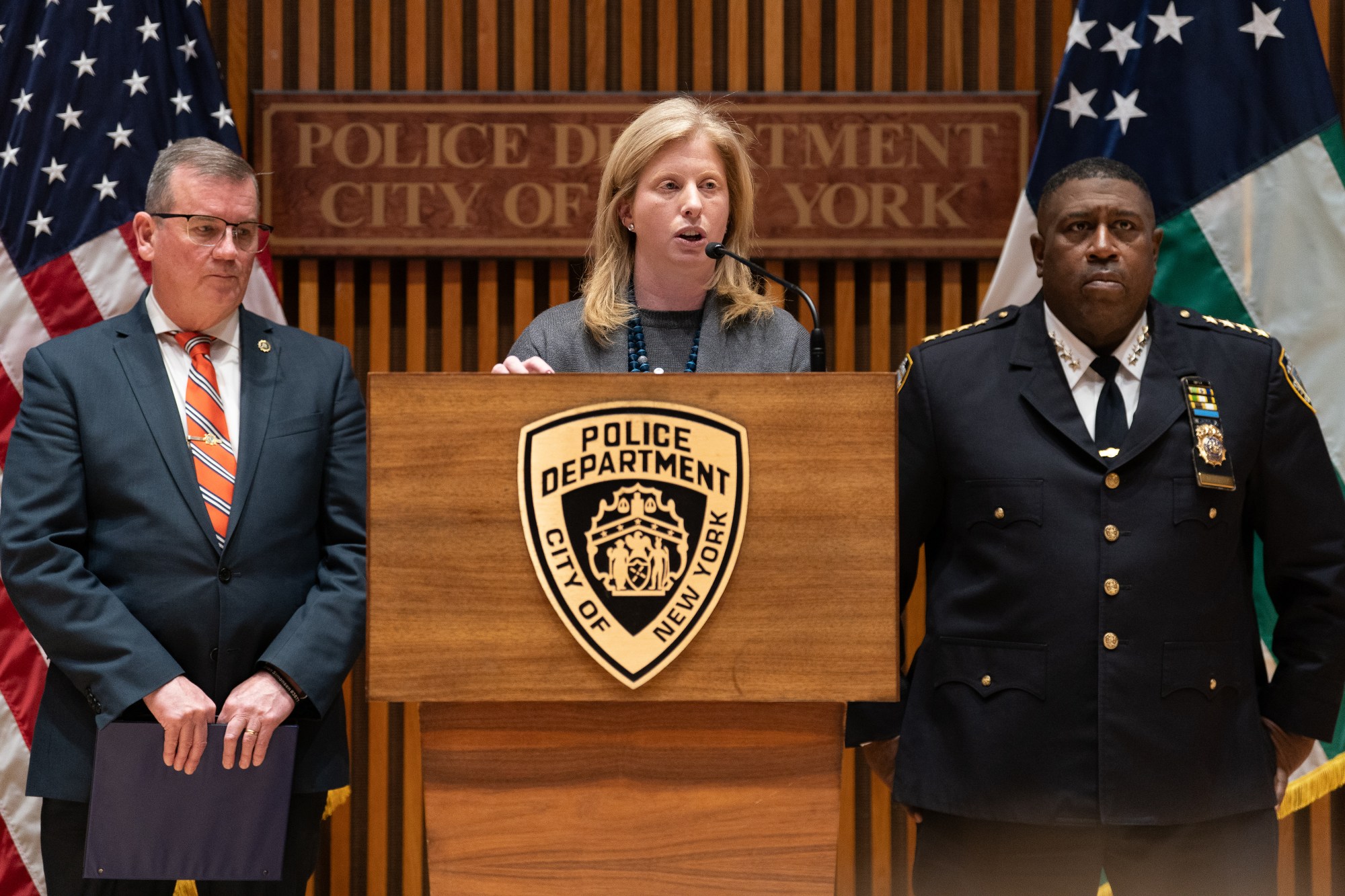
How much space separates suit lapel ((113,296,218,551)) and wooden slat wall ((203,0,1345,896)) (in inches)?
49.1

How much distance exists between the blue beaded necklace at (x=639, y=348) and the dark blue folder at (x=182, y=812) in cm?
77

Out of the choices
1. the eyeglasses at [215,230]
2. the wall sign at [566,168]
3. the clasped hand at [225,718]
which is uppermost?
the wall sign at [566,168]

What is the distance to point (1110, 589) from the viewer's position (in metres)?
1.88

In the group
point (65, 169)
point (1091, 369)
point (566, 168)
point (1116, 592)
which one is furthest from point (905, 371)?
point (65, 169)

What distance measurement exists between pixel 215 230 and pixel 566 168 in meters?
1.31

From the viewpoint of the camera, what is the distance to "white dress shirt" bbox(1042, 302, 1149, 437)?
78.8 inches

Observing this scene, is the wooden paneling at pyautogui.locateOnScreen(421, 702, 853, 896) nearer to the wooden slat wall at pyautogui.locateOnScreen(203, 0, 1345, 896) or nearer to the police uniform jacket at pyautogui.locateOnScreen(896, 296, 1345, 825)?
the police uniform jacket at pyautogui.locateOnScreen(896, 296, 1345, 825)

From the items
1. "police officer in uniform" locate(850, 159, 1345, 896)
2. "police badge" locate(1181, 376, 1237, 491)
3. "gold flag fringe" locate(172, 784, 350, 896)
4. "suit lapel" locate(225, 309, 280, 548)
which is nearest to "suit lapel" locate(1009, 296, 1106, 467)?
"police officer in uniform" locate(850, 159, 1345, 896)

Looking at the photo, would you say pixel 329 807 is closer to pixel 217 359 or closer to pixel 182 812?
pixel 182 812

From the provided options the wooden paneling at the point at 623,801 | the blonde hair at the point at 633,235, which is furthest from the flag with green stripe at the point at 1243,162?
the wooden paneling at the point at 623,801

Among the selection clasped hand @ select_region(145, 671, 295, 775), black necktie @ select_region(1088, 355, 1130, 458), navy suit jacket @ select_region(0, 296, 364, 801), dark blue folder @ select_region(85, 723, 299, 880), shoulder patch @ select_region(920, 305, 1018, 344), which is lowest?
dark blue folder @ select_region(85, 723, 299, 880)

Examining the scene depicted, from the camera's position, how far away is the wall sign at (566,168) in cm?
330

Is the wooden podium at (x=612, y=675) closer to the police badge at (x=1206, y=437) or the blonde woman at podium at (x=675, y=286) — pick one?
the blonde woman at podium at (x=675, y=286)

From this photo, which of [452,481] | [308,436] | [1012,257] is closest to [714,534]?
[452,481]
